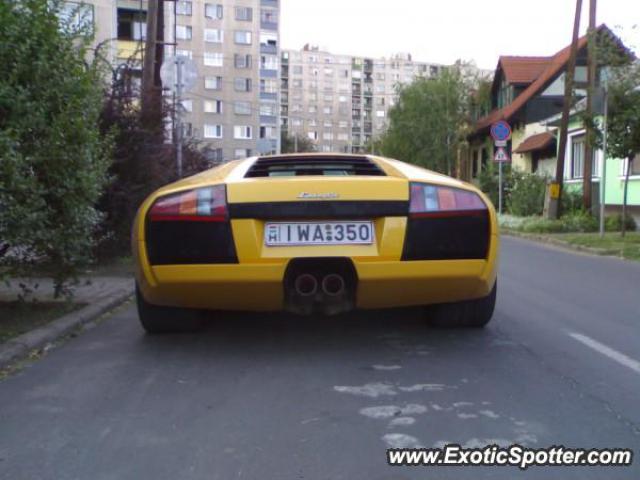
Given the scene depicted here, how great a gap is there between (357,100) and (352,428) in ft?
447

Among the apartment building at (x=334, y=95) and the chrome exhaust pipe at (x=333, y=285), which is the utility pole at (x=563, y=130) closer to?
the chrome exhaust pipe at (x=333, y=285)

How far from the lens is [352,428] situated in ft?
11.1

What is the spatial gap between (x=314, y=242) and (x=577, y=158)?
23.9m

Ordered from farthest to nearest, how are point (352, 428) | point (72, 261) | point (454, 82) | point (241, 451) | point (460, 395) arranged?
1. point (454, 82)
2. point (72, 261)
3. point (460, 395)
4. point (352, 428)
5. point (241, 451)

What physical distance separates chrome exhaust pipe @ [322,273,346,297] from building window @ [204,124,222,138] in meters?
70.2

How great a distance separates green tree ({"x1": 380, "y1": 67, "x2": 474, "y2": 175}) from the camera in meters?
46.0

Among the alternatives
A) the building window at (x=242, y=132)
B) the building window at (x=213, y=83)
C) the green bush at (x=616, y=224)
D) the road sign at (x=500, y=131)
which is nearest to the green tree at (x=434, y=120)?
the road sign at (x=500, y=131)

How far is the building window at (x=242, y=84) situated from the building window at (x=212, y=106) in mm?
2612

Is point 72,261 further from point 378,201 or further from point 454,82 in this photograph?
point 454,82

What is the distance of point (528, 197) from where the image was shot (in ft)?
80.6

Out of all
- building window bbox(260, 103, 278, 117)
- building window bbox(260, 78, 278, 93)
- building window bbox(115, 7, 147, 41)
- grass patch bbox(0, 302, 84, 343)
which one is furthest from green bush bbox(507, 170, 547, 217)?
building window bbox(260, 78, 278, 93)

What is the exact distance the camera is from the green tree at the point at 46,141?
5117mm

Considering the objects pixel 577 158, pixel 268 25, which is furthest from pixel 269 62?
pixel 577 158

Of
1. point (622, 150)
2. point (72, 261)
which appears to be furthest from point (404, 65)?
point (72, 261)
